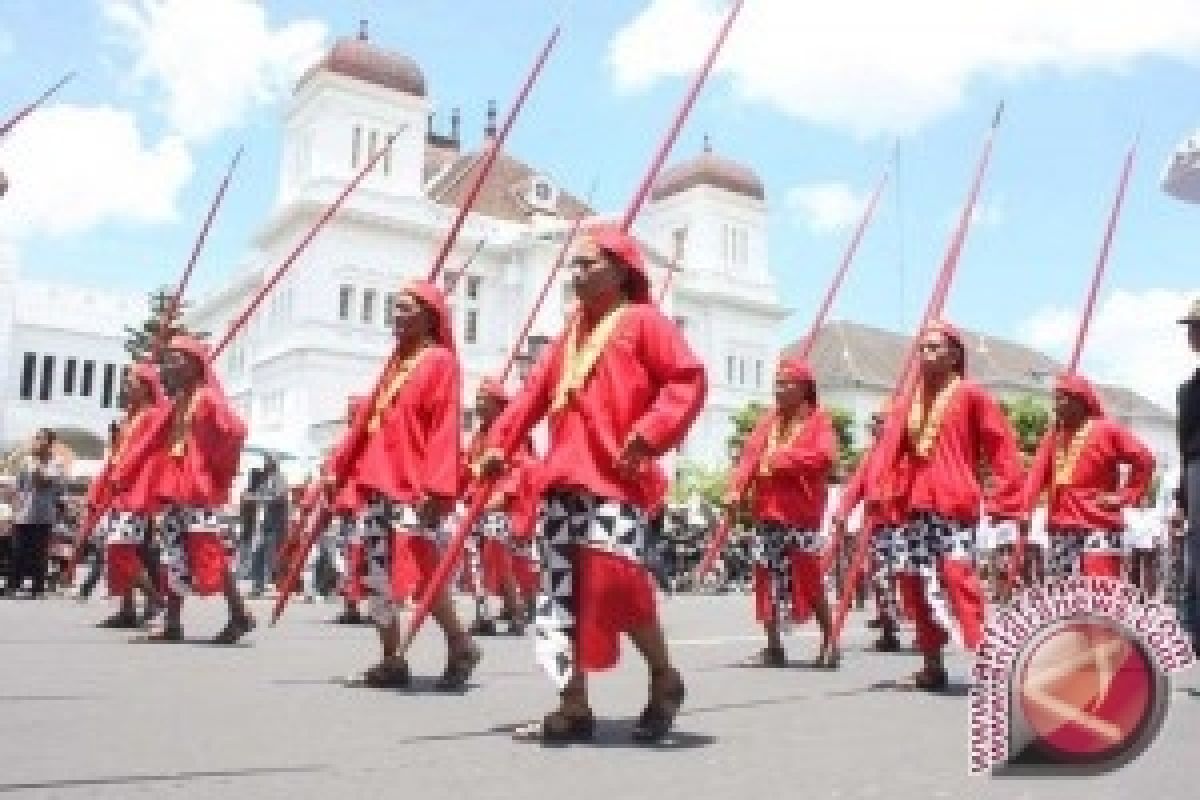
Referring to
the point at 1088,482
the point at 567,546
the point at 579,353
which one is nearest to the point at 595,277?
the point at 579,353

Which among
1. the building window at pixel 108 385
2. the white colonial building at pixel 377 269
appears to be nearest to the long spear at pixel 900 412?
the white colonial building at pixel 377 269

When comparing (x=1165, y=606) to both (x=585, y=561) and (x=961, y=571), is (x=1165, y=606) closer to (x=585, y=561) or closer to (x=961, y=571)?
(x=585, y=561)

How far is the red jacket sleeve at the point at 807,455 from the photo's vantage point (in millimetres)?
8906

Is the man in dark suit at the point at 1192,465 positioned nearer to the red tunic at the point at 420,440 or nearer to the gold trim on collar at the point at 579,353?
the gold trim on collar at the point at 579,353

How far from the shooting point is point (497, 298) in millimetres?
65000

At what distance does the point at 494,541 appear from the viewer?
1234cm

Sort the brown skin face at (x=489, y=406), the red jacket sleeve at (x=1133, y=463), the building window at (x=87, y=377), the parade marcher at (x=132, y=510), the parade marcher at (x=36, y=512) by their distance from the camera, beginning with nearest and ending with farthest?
the parade marcher at (x=132, y=510), the red jacket sleeve at (x=1133, y=463), the brown skin face at (x=489, y=406), the parade marcher at (x=36, y=512), the building window at (x=87, y=377)

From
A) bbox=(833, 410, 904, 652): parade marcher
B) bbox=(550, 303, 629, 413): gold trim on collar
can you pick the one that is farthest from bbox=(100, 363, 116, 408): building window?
bbox=(550, 303, 629, 413): gold trim on collar

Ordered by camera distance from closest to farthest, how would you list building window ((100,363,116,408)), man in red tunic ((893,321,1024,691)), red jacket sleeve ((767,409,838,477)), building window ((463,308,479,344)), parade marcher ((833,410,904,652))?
man in red tunic ((893,321,1024,691))
parade marcher ((833,410,904,652))
red jacket sleeve ((767,409,838,477))
building window ((463,308,479,344))
building window ((100,363,116,408))

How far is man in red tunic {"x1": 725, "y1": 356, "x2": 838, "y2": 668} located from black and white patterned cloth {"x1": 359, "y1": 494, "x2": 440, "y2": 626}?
272 centimetres

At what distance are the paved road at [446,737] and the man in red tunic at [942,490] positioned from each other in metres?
0.48

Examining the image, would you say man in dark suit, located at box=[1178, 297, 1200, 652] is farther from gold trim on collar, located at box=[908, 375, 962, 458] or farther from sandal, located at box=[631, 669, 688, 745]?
sandal, located at box=[631, 669, 688, 745]

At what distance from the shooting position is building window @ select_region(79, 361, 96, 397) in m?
67.0

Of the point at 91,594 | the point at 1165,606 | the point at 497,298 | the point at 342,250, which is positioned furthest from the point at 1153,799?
the point at 497,298
